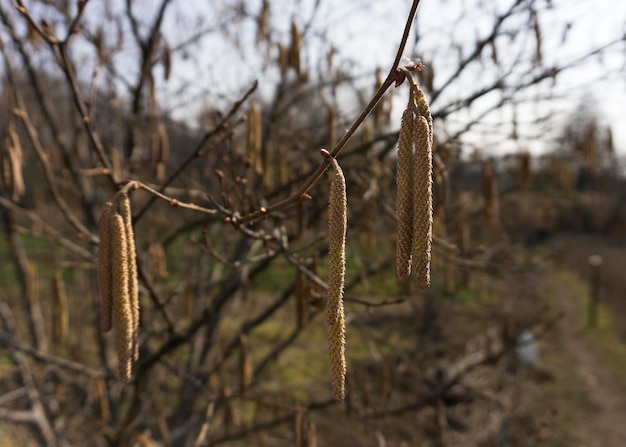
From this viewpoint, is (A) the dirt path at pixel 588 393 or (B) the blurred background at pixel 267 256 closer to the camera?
(B) the blurred background at pixel 267 256

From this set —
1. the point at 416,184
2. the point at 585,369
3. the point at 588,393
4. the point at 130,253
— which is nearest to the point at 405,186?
the point at 416,184

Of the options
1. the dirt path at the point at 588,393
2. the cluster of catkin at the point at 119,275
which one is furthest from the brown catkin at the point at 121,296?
the dirt path at the point at 588,393

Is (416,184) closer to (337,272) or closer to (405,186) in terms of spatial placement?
(405,186)

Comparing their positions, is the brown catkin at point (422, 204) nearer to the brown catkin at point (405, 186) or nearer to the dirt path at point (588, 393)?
the brown catkin at point (405, 186)

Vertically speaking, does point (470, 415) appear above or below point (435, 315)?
below

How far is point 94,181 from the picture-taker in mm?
4043

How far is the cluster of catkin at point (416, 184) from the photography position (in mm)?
767

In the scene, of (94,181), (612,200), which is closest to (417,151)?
(94,181)

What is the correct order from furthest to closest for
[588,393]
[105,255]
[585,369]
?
[585,369], [588,393], [105,255]

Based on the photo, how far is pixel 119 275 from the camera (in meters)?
0.94

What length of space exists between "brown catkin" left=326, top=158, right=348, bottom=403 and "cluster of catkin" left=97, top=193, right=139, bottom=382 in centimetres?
39

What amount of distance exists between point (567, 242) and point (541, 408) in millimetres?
10082

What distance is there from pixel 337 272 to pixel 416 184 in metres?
0.18

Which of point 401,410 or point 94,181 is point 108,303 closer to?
point 401,410
